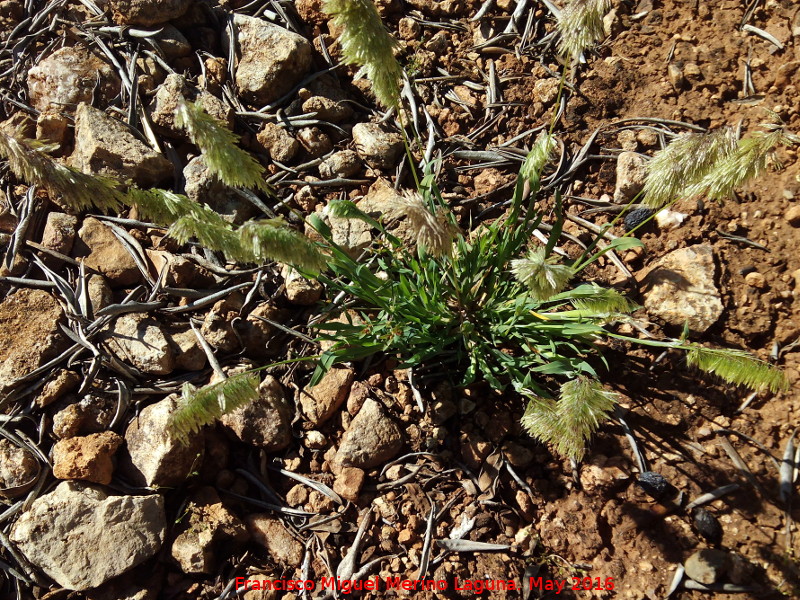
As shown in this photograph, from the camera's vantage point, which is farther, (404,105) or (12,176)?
(404,105)

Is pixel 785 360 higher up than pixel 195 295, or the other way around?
pixel 195 295

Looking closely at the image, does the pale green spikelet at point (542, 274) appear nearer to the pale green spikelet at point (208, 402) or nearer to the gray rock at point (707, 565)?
the pale green spikelet at point (208, 402)

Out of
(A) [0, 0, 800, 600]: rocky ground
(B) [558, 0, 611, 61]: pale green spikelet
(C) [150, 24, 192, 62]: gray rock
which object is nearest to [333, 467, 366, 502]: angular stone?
(A) [0, 0, 800, 600]: rocky ground

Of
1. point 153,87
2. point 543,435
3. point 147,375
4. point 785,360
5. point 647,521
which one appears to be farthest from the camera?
point 153,87

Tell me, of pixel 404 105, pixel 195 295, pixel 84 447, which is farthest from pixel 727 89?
pixel 84 447

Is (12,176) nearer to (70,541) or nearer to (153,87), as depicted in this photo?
(153,87)

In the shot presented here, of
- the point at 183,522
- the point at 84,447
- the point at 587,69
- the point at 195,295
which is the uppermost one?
the point at 587,69

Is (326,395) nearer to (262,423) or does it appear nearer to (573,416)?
(262,423)
